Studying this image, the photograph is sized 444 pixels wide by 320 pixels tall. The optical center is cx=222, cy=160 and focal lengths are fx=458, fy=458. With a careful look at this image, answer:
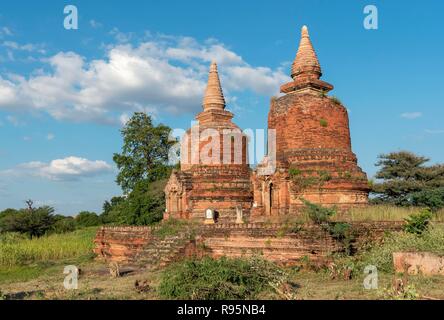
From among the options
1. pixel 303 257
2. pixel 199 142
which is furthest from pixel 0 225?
pixel 303 257

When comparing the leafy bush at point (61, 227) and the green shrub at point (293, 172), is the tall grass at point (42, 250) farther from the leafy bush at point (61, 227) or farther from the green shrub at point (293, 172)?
the green shrub at point (293, 172)

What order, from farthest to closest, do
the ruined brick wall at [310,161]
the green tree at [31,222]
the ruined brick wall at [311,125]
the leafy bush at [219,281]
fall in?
the green tree at [31,222] → the ruined brick wall at [311,125] → the ruined brick wall at [310,161] → the leafy bush at [219,281]

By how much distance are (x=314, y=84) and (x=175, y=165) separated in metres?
20.1

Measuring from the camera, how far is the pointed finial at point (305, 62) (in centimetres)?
2173

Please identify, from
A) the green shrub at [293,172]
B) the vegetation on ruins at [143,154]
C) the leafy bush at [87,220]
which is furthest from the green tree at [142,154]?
the green shrub at [293,172]

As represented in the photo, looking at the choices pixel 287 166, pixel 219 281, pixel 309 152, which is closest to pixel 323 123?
pixel 309 152

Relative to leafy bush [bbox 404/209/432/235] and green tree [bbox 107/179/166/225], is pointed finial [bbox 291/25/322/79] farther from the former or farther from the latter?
green tree [bbox 107/179/166/225]

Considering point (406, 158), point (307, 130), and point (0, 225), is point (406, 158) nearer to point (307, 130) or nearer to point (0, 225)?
point (307, 130)

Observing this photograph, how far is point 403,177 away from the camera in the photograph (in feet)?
100

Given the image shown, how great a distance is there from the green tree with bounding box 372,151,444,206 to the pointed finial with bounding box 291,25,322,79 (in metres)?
11.4

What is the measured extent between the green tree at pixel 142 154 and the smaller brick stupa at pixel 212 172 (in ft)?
40.7

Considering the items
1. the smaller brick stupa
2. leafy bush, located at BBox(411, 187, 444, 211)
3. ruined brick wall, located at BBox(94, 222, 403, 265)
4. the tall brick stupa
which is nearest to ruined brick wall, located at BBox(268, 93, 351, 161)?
the tall brick stupa

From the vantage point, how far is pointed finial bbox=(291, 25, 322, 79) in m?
21.7
